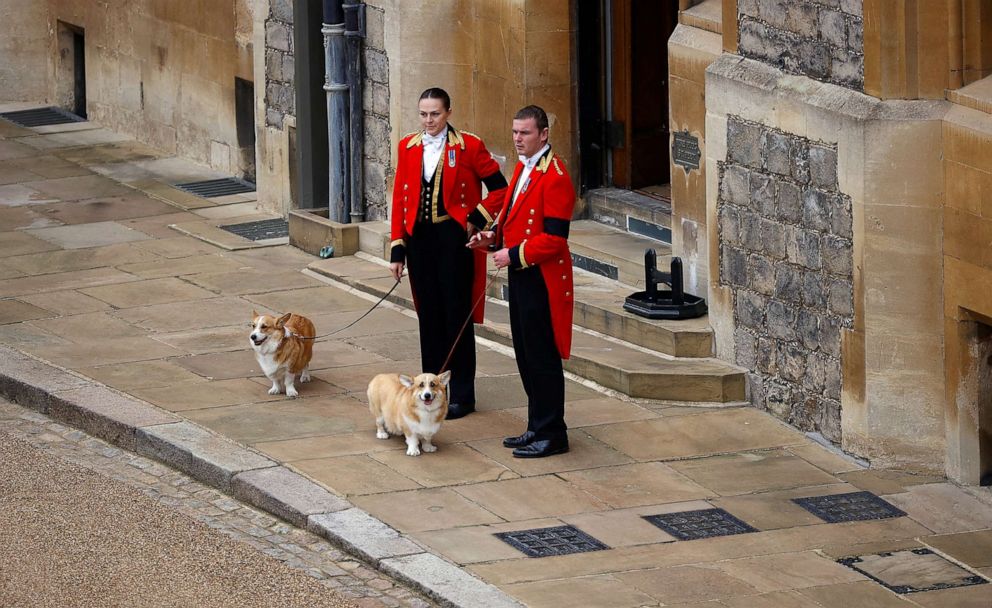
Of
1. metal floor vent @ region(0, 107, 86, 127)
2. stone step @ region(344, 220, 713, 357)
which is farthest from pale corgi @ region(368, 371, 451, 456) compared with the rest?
metal floor vent @ region(0, 107, 86, 127)

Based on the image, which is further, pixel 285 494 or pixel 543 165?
pixel 543 165

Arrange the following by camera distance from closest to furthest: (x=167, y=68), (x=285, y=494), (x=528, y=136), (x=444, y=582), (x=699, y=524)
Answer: (x=444, y=582), (x=699, y=524), (x=285, y=494), (x=528, y=136), (x=167, y=68)

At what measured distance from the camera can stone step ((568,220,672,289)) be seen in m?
14.3

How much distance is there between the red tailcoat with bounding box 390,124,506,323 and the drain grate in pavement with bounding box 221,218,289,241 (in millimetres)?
5221

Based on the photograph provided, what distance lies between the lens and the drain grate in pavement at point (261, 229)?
1717 cm

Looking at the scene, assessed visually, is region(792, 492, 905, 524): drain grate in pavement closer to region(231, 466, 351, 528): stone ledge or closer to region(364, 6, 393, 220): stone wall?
region(231, 466, 351, 528): stone ledge

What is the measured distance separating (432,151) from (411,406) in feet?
5.25

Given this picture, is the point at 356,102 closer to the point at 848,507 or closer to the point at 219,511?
the point at 219,511

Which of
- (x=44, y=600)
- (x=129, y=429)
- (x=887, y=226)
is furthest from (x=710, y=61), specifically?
(x=44, y=600)

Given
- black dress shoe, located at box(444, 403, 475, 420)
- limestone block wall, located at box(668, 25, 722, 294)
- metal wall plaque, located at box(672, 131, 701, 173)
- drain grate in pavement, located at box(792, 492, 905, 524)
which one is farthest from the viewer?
metal wall plaque, located at box(672, 131, 701, 173)

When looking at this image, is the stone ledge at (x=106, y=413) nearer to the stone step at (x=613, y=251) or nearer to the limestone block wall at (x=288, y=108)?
the stone step at (x=613, y=251)

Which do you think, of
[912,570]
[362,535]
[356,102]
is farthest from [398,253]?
[356,102]

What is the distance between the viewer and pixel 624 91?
51.1 ft

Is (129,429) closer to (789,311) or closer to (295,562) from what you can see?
(295,562)
